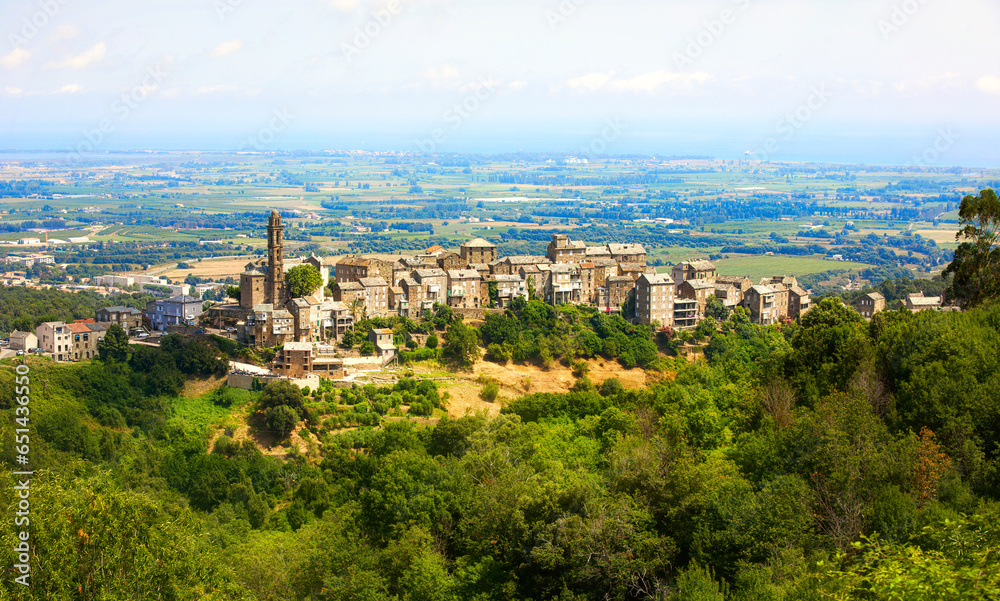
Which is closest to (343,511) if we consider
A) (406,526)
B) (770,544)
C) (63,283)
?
(406,526)

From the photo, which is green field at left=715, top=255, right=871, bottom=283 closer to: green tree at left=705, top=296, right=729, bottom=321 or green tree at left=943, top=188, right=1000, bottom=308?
green tree at left=705, top=296, right=729, bottom=321

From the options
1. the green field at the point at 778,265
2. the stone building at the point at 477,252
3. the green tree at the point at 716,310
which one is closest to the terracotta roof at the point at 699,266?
the green tree at the point at 716,310

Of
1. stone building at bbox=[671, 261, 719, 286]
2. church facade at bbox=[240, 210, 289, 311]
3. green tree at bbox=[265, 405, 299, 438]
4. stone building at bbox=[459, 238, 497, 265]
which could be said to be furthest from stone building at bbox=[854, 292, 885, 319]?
green tree at bbox=[265, 405, 299, 438]

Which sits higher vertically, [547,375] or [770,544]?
[770,544]

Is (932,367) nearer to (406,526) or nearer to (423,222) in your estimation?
(406,526)

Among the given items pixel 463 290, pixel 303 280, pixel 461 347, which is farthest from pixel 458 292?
pixel 303 280

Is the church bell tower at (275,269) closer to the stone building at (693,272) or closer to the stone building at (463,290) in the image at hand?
the stone building at (463,290)
